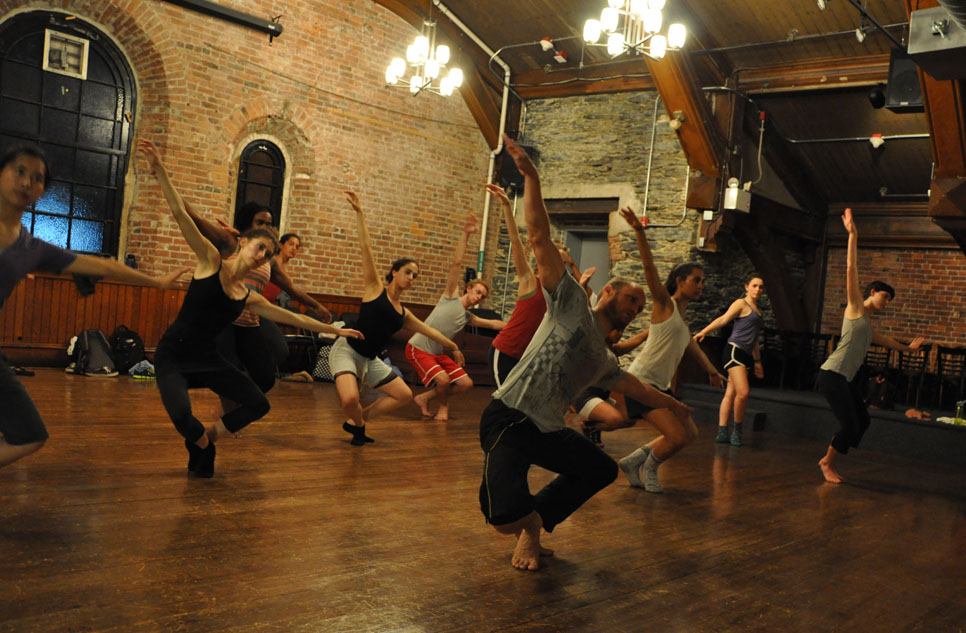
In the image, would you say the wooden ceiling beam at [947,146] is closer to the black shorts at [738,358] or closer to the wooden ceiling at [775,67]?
the wooden ceiling at [775,67]

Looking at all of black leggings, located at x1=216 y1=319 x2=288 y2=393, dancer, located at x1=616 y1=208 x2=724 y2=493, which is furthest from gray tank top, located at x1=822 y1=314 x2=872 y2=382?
black leggings, located at x1=216 y1=319 x2=288 y2=393

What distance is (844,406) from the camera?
5.45 meters

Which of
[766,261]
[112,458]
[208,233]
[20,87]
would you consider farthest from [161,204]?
[766,261]

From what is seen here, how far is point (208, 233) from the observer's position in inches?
181

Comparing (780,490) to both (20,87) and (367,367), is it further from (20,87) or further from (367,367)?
(20,87)

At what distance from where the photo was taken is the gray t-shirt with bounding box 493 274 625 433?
2824mm

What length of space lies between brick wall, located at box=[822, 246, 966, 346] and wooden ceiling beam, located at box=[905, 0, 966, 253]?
10.6 feet

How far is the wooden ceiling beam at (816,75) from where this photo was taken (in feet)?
28.6

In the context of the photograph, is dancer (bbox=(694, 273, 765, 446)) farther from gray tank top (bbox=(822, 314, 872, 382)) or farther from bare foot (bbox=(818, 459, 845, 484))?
gray tank top (bbox=(822, 314, 872, 382))

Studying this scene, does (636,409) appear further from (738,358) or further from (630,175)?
(630,175)

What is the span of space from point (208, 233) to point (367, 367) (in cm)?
128

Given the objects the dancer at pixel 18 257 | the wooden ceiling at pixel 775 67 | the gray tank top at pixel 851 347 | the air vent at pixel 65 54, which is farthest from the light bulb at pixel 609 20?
the dancer at pixel 18 257

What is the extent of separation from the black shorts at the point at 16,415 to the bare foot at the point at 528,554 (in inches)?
66.7

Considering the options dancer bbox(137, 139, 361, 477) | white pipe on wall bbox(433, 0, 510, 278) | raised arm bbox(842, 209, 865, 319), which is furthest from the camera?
white pipe on wall bbox(433, 0, 510, 278)
